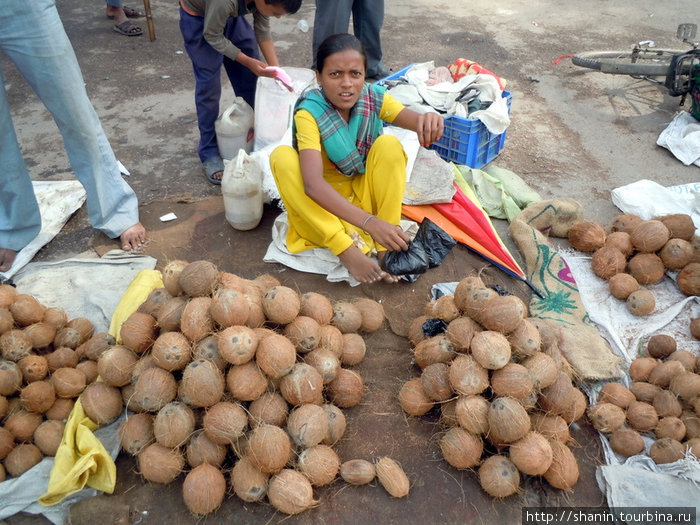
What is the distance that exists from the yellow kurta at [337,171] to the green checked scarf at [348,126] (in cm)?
5

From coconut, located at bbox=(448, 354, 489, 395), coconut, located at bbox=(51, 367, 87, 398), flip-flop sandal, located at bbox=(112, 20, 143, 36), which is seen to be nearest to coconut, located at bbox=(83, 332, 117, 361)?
coconut, located at bbox=(51, 367, 87, 398)

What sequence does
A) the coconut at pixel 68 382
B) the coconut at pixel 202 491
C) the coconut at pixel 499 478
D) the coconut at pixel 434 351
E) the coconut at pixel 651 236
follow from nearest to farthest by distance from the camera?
the coconut at pixel 202 491 → the coconut at pixel 499 478 → the coconut at pixel 68 382 → the coconut at pixel 434 351 → the coconut at pixel 651 236

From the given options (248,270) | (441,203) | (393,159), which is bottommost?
(248,270)

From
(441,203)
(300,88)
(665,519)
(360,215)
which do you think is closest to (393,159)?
(360,215)

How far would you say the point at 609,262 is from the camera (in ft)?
11.1

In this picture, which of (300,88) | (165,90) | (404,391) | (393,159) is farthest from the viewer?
(165,90)

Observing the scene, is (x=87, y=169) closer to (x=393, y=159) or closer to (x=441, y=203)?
(x=393, y=159)

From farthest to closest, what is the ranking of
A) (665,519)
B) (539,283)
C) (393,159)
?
(539,283) < (393,159) < (665,519)

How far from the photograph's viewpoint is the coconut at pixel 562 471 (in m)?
2.22

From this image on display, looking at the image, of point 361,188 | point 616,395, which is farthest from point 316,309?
point 616,395

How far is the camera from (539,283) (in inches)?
132

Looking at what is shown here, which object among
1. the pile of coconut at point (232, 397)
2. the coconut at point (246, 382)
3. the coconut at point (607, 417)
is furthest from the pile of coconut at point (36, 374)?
the coconut at point (607, 417)

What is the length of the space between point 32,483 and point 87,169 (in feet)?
6.53

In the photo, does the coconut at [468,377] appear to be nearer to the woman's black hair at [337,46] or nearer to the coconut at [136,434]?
the coconut at [136,434]
